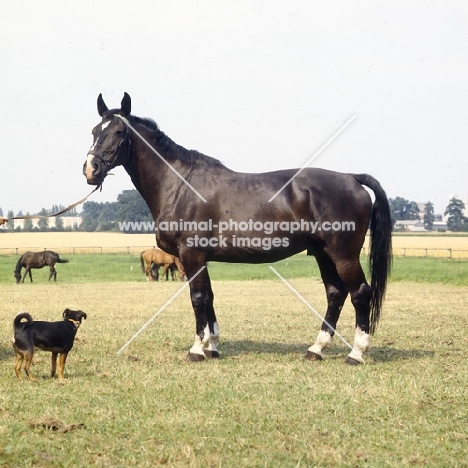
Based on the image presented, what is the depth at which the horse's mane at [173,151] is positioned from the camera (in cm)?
939

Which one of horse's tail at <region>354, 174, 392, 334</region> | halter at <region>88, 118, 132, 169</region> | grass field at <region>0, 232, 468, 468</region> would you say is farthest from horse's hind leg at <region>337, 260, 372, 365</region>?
halter at <region>88, 118, 132, 169</region>

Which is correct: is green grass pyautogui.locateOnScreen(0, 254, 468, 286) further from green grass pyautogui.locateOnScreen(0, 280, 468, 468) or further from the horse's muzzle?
the horse's muzzle

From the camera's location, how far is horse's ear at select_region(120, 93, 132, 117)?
29.6ft

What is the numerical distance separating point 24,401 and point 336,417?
2.96m

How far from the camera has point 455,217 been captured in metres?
99.1

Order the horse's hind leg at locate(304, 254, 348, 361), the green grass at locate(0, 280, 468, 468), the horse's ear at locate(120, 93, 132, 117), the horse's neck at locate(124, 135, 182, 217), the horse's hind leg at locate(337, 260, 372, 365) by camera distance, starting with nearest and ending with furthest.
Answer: the green grass at locate(0, 280, 468, 468) < the horse's hind leg at locate(337, 260, 372, 365) < the horse's ear at locate(120, 93, 132, 117) < the horse's hind leg at locate(304, 254, 348, 361) < the horse's neck at locate(124, 135, 182, 217)

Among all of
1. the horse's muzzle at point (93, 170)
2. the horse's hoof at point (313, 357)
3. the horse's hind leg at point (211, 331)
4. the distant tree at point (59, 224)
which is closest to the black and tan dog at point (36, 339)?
the horse's muzzle at point (93, 170)

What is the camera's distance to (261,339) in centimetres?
1112

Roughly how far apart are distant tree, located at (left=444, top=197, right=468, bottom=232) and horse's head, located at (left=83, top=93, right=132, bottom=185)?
3550 inches

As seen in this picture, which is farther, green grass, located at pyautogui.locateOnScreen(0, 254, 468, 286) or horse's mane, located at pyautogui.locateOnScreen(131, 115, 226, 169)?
green grass, located at pyautogui.locateOnScreen(0, 254, 468, 286)

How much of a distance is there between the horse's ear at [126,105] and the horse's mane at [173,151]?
0.71 feet

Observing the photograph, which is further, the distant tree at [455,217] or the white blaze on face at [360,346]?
the distant tree at [455,217]

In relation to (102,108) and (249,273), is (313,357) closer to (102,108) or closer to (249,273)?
(102,108)

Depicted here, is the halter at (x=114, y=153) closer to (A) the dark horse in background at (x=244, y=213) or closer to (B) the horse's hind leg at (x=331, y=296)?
(A) the dark horse in background at (x=244, y=213)
